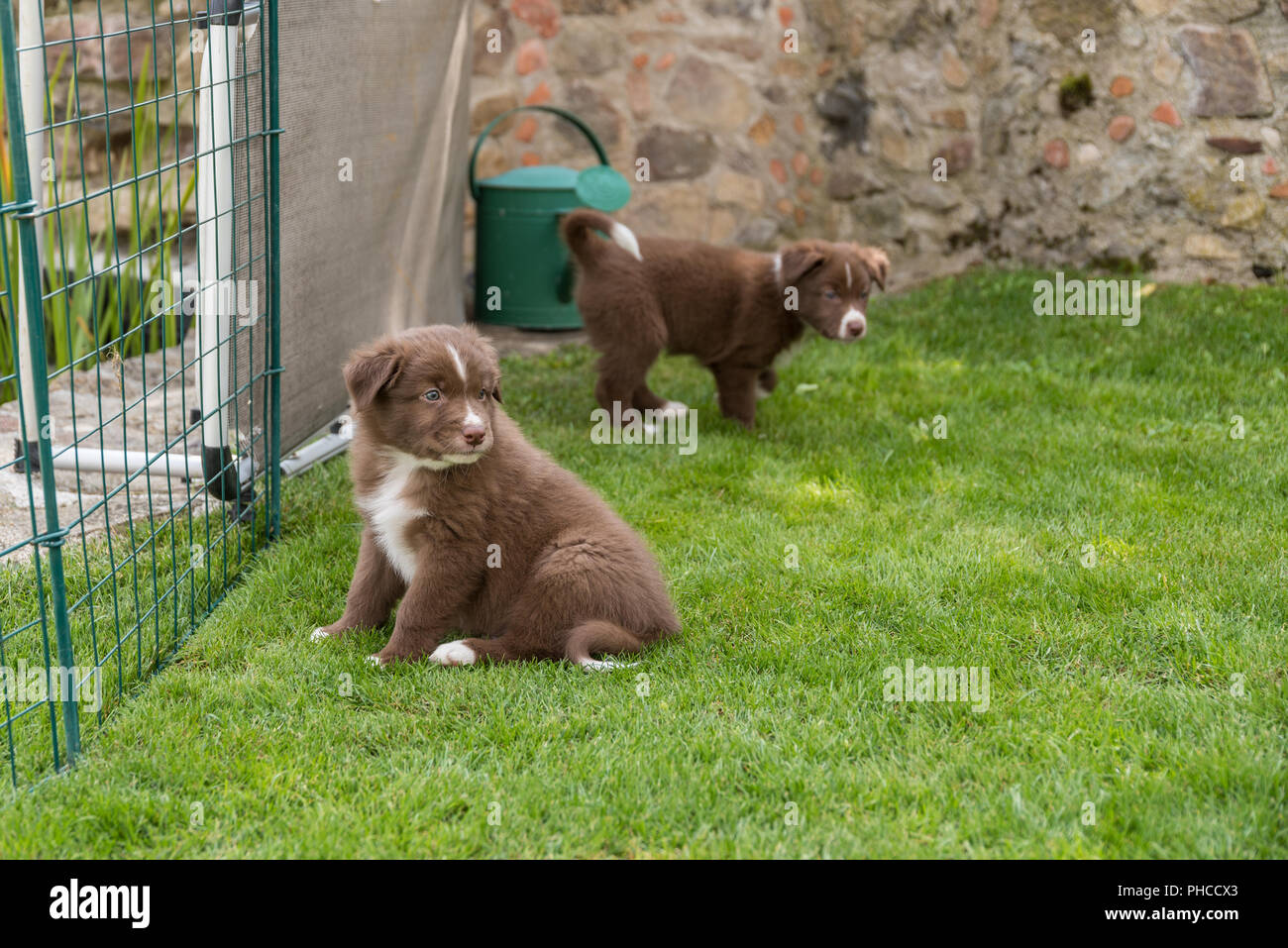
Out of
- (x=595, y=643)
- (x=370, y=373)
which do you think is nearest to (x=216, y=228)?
(x=370, y=373)

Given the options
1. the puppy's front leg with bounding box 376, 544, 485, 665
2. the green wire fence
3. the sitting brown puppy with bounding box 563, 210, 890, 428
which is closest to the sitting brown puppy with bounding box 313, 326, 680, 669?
the puppy's front leg with bounding box 376, 544, 485, 665

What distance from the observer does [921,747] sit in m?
3.11

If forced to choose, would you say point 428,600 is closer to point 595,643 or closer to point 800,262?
point 595,643

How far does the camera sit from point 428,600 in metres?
3.58

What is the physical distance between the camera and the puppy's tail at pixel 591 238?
605cm

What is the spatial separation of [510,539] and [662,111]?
5389 mm

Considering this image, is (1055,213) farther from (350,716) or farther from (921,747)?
(350,716)

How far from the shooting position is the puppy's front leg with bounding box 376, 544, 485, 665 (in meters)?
3.58

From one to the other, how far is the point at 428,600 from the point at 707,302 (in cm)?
308

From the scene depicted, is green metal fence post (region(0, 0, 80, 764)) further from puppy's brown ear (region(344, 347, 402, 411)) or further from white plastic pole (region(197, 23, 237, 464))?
white plastic pole (region(197, 23, 237, 464))
